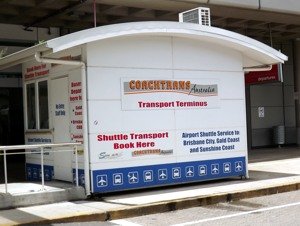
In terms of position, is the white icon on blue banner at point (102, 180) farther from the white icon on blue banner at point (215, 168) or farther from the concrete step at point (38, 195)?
the white icon on blue banner at point (215, 168)

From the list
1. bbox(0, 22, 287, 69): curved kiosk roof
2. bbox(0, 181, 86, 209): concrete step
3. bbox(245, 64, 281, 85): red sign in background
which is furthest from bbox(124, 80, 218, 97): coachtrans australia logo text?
bbox(245, 64, 281, 85): red sign in background

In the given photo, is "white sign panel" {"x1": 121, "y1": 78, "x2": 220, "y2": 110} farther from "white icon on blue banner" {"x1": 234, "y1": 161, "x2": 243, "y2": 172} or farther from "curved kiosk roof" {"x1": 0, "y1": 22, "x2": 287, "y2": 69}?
"white icon on blue banner" {"x1": 234, "y1": 161, "x2": 243, "y2": 172}

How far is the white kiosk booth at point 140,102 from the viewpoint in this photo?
32.3 feet

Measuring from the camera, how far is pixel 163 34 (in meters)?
10.7

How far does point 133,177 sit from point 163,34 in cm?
304

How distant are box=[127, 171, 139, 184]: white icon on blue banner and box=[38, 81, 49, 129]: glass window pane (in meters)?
2.34

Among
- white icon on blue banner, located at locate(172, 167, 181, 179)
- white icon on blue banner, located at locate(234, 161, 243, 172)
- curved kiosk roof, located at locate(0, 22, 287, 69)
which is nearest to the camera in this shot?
curved kiosk roof, located at locate(0, 22, 287, 69)

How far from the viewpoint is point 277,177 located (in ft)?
40.5

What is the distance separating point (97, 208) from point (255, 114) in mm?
14042

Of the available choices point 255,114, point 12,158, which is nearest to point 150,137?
point 12,158

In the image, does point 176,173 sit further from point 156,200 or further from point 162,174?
point 156,200

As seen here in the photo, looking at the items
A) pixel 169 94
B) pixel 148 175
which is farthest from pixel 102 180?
pixel 169 94

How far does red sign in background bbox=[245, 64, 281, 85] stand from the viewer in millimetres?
17312

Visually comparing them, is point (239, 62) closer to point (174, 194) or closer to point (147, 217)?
point (174, 194)
